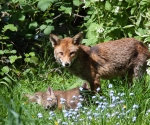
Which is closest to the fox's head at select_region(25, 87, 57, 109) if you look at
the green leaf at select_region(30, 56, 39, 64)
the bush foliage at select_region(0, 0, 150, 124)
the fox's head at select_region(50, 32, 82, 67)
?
the bush foliage at select_region(0, 0, 150, 124)

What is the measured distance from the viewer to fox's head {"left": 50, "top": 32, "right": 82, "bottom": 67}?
7961mm

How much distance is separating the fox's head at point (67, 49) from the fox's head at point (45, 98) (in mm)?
623

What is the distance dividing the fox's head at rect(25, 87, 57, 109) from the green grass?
0.50 ft

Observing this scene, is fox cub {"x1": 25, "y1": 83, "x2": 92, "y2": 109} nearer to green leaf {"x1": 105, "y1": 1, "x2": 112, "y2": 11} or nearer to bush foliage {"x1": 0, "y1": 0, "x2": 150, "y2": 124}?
bush foliage {"x1": 0, "y1": 0, "x2": 150, "y2": 124}

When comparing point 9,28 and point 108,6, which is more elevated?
point 108,6

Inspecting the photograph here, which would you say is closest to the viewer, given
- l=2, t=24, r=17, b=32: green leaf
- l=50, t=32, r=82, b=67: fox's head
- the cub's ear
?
l=50, t=32, r=82, b=67: fox's head

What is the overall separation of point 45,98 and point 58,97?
237mm

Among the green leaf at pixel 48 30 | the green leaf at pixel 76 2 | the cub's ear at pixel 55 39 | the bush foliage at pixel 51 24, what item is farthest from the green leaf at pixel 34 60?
the green leaf at pixel 76 2

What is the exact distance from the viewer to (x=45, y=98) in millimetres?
7500

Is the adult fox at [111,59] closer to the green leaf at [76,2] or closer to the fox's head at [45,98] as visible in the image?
the fox's head at [45,98]

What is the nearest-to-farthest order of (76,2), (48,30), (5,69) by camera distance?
(5,69), (48,30), (76,2)

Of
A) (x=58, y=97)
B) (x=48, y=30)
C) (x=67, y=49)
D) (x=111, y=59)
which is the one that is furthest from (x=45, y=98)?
(x=48, y=30)

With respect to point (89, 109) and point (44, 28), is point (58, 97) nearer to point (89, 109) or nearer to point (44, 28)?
point (89, 109)

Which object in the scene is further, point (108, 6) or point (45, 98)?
point (108, 6)
